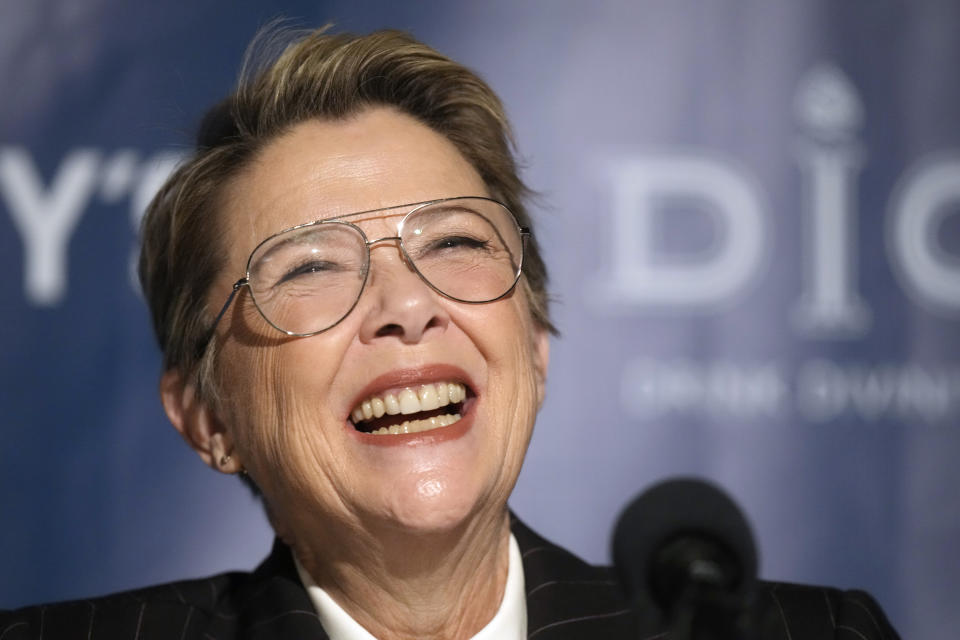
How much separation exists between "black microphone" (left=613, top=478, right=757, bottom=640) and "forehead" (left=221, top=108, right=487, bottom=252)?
743mm

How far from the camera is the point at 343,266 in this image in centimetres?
163

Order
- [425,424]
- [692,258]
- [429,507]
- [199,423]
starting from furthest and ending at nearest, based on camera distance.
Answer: [692,258] → [199,423] → [425,424] → [429,507]

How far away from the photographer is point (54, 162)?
2604 mm

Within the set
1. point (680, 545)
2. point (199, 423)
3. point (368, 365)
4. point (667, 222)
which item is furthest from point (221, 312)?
point (667, 222)

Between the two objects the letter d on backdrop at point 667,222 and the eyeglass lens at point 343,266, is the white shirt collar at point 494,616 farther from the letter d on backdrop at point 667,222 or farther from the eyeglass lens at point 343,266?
the letter d on backdrop at point 667,222

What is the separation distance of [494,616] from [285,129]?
87 centimetres

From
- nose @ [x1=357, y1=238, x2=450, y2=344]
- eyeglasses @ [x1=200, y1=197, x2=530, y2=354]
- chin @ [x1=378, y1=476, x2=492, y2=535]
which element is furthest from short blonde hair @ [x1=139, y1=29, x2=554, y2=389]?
chin @ [x1=378, y1=476, x2=492, y2=535]

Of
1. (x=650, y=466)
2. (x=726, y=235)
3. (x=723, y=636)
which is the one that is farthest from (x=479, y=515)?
(x=726, y=235)

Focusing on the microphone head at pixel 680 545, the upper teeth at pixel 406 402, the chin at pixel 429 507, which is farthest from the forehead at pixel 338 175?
the microphone head at pixel 680 545

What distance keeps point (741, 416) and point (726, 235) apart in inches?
18.2

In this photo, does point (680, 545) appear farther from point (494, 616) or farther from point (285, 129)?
point (285, 129)

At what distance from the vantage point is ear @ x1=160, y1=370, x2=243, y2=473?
6.00 ft

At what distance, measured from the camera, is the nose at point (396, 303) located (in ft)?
5.10

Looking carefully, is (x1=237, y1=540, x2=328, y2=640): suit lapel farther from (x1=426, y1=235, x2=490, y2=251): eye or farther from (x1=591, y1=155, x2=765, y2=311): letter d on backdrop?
(x1=591, y1=155, x2=765, y2=311): letter d on backdrop
